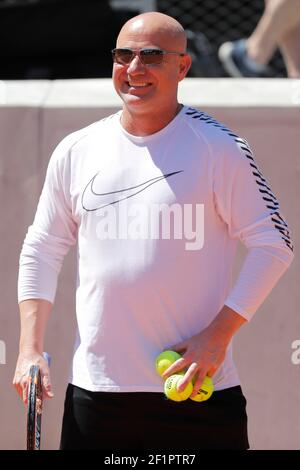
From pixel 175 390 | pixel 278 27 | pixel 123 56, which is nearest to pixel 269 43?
pixel 278 27

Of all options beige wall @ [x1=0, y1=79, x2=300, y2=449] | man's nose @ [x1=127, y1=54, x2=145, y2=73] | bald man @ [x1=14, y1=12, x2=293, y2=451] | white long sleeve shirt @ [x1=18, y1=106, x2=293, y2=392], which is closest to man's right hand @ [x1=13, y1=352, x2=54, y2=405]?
bald man @ [x1=14, y1=12, x2=293, y2=451]

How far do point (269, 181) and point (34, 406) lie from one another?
5.70 ft

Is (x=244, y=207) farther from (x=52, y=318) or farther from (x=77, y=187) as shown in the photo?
(x=52, y=318)

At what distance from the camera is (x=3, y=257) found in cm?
433

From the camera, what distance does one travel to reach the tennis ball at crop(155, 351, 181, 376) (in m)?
2.93

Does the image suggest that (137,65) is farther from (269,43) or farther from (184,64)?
(269,43)

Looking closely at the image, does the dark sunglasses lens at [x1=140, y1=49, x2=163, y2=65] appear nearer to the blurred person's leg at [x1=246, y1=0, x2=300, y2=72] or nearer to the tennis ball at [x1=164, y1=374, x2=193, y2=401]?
the tennis ball at [x1=164, y1=374, x2=193, y2=401]

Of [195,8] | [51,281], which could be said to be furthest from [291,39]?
[51,281]

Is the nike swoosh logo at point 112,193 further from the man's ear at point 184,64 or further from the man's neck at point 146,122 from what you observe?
the man's ear at point 184,64

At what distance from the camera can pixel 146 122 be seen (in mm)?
3111

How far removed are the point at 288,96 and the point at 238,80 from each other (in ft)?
0.79

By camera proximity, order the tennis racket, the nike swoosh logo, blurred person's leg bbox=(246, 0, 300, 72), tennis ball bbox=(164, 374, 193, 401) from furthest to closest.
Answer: blurred person's leg bbox=(246, 0, 300, 72), the nike swoosh logo, the tennis racket, tennis ball bbox=(164, 374, 193, 401)

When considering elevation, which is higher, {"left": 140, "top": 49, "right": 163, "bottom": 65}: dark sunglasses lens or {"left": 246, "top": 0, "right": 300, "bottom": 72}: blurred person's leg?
{"left": 246, "top": 0, "right": 300, "bottom": 72}: blurred person's leg

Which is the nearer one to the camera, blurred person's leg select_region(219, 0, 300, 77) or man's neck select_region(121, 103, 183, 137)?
man's neck select_region(121, 103, 183, 137)
